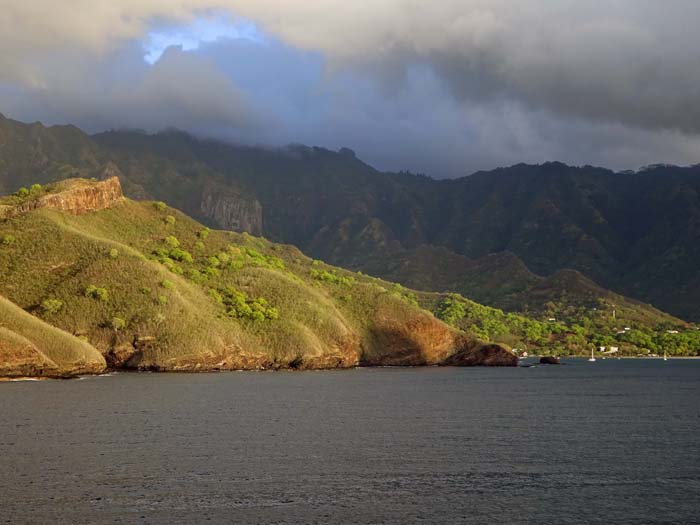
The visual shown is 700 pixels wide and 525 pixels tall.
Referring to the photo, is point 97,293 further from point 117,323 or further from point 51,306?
point 117,323

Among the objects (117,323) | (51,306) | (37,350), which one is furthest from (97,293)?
(37,350)

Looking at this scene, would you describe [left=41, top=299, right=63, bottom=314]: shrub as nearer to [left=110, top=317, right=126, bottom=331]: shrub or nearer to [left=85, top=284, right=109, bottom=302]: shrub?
[left=85, top=284, right=109, bottom=302]: shrub

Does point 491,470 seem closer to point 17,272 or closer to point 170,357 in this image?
point 170,357

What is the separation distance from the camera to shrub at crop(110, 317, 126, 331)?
554 ft

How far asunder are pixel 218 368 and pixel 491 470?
134 metres

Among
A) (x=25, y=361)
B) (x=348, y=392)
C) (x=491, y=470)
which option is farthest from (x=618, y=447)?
(x=25, y=361)

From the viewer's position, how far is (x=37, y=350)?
142m

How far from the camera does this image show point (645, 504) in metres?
46.6

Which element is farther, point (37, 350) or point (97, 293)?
point (97, 293)

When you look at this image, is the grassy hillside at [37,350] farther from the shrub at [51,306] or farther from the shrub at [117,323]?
the shrub at [51,306]

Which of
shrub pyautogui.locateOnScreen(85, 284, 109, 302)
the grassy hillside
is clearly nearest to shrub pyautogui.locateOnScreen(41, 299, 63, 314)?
shrub pyautogui.locateOnScreen(85, 284, 109, 302)

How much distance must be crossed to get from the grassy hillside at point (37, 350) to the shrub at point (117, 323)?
10.7 metres

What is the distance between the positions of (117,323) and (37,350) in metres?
27.7

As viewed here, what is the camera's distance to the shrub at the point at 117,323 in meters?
169
